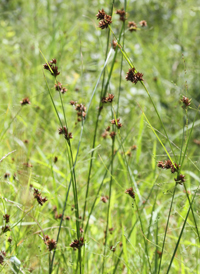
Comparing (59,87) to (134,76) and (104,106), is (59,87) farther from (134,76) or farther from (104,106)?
(104,106)

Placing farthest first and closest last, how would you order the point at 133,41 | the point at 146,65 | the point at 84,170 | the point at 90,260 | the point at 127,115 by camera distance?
the point at 133,41 < the point at 146,65 < the point at 127,115 < the point at 84,170 < the point at 90,260

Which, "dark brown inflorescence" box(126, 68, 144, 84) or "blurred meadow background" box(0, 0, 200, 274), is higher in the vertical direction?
"blurred meadow background" box(0, 0, 200, 274)

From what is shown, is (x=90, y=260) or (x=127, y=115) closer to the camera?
(x=90, y=260)

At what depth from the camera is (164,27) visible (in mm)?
3723

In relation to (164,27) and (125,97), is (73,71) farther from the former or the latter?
(164,27)

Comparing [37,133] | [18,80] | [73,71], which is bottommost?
[37,133]

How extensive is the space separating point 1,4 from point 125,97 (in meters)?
2.72

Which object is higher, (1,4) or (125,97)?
(1,4)

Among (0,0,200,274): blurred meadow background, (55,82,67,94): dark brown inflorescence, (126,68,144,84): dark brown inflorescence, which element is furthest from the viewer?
(0,0,200,274): blurred meadow background

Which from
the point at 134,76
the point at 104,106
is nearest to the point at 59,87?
the point at 134,76

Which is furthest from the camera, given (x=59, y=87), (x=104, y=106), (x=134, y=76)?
(x=104, y=106)

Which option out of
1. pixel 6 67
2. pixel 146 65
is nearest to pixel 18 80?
pixel 6 67

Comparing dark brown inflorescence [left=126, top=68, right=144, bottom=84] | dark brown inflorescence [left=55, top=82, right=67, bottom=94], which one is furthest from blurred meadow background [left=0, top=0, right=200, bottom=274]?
dark brown inflorescence [left=126, top=68, right=144, bottom=84]

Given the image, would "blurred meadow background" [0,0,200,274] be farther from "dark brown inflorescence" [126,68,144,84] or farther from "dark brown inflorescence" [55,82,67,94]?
"dark brown inflorescence" [126,68,144,84]
